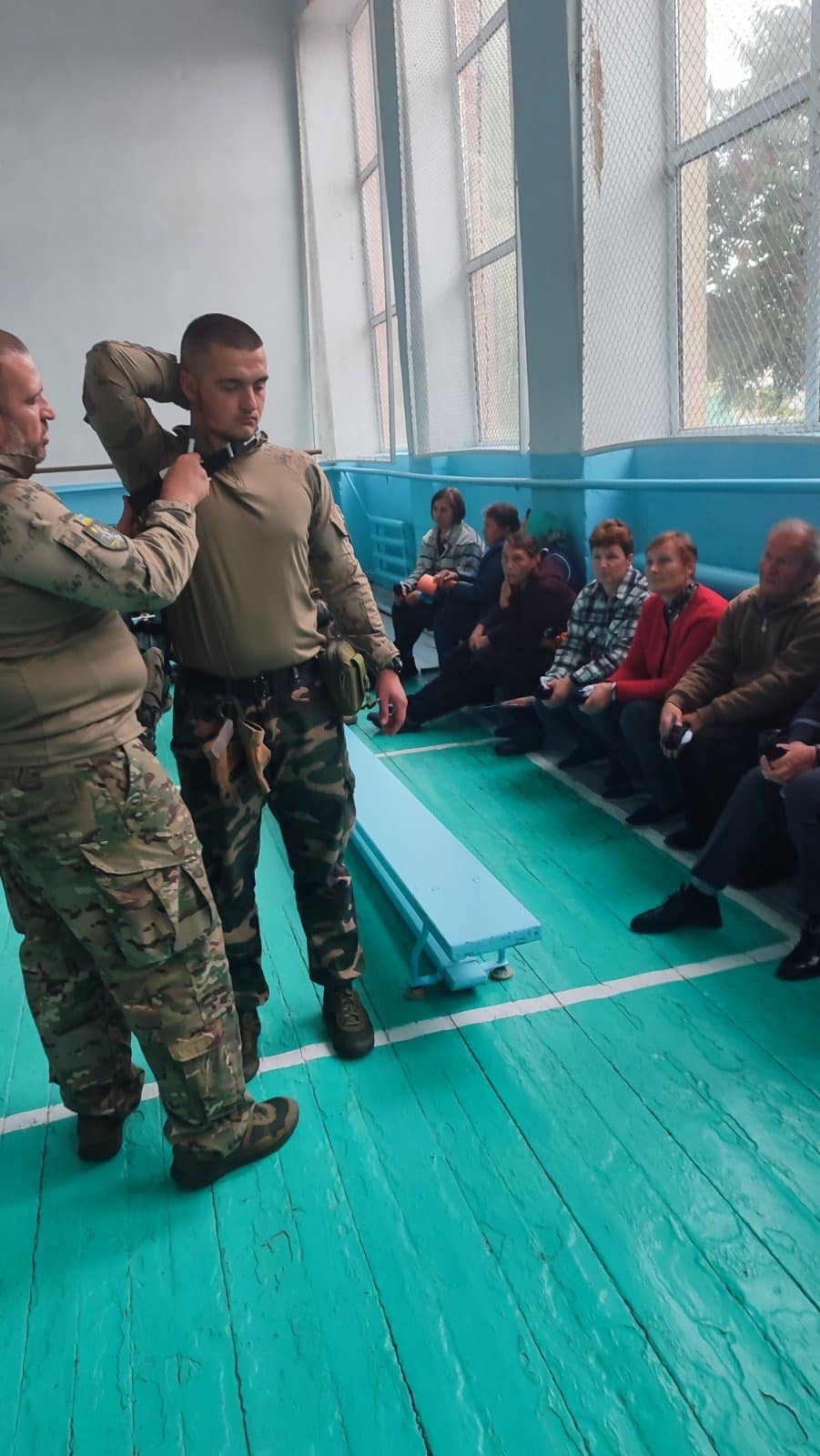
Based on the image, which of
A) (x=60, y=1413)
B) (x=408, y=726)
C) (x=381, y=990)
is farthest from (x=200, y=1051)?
(x=408, y=726)

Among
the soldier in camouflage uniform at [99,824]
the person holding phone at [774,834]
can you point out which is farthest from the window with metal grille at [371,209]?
the soldier in camouflage uniform at [99,824]

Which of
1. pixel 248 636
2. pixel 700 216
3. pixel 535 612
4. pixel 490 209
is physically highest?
pixel 490 209

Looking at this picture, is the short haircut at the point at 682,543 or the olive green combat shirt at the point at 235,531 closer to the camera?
the olive green combat shirt at the point at 235,531

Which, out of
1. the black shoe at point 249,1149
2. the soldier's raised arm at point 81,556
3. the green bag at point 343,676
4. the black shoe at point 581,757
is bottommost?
the black shoe at point 249,1149

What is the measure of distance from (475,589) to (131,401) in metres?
3.18

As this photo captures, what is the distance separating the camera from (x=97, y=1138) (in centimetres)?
187

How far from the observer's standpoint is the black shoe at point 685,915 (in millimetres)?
2516

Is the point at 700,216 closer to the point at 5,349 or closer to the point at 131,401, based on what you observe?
the point at 131,401

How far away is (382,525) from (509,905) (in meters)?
5.94

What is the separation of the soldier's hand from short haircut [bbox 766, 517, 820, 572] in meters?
1.64

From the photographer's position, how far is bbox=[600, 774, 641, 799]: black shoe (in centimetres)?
345

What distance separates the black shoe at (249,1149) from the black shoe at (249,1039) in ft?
0.51

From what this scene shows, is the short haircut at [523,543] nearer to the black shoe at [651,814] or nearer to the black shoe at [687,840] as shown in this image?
the black shoe at [651,814]

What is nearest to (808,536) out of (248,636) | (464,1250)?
(248,636)
